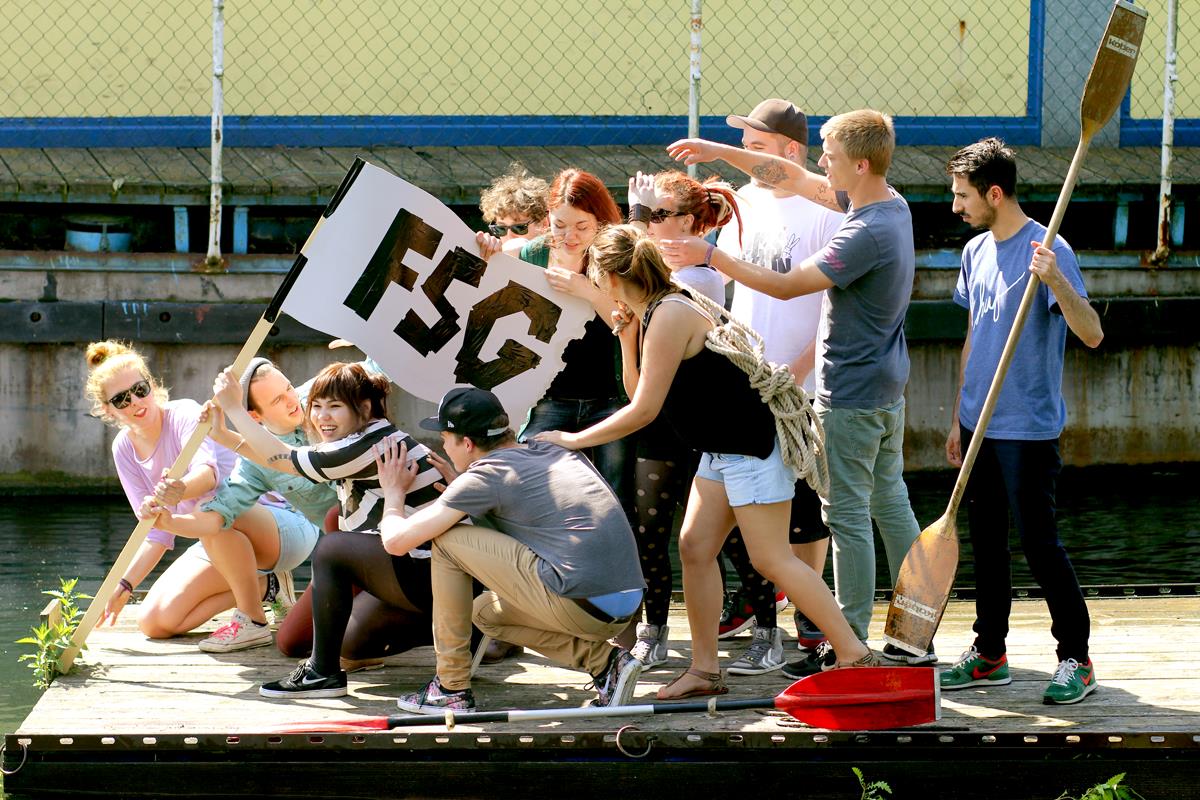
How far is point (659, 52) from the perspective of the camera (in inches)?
430

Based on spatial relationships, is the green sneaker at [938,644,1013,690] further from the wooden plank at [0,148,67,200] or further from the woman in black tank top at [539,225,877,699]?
the wooden plank at [0,148,67,200]

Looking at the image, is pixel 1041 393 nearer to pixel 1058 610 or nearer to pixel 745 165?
pixel 1058 610

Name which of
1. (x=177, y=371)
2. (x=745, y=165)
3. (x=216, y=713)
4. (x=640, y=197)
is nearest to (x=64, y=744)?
(x=216, y=713)

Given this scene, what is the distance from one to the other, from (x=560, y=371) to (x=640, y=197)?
76cm

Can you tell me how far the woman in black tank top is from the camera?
16.1ft

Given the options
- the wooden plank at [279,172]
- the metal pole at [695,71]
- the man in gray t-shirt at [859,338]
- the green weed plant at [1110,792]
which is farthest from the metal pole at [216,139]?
the green weed plant at [1110,792]

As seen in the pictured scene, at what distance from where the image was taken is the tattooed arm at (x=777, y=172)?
→ 5527 millimetres

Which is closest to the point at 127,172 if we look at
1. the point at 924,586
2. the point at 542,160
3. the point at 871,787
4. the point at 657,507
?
the point at 542,160

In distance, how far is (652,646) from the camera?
5.59 m

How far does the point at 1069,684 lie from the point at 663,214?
1.93 m

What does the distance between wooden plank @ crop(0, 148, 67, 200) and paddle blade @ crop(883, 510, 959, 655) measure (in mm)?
6645

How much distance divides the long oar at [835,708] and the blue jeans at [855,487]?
419mm

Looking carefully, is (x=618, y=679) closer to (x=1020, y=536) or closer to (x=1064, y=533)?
(x=1020, y=536)

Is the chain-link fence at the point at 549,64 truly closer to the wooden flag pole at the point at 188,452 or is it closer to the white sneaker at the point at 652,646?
the wooden flag pole at the point at 188,452
